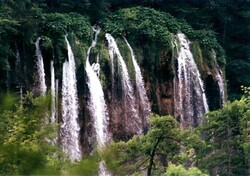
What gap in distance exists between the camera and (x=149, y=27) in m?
15.4

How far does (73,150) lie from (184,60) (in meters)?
5.17

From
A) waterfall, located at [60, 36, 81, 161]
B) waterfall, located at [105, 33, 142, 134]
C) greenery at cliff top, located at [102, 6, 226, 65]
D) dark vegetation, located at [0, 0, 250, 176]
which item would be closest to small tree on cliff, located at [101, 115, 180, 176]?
dark vegetation, located at [0, 0, 250, 176]

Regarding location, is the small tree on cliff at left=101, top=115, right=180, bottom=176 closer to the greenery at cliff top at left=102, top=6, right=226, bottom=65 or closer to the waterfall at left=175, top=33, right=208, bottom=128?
the waterfall at left=175, top=33, right=208, bottom=128

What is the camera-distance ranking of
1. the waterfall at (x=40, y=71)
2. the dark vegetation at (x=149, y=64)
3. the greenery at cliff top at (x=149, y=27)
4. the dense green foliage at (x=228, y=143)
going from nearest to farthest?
1. the dark vegetation at (x=149, y=64)
2. the dense green foliage at (x=228, y=143)
3. the waterfall at (x=40, y=71)
4. the greenery at cliff top at (x=149, y=27)

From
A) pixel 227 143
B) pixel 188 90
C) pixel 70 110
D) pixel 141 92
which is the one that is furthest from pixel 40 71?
pixel 227 143

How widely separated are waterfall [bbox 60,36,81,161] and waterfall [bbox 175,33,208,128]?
3.67 meters

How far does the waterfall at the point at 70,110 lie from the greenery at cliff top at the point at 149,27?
2.28m

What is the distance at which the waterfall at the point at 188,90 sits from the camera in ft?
49.8

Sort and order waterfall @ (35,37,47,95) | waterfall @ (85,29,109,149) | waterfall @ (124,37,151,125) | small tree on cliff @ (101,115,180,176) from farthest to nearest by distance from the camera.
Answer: waterfall @ (124,37,151,125), waterfall @ (85,29,109,149), waterfall @ (35,37,47,95), small tree on cliff @ (101,115,180,176)

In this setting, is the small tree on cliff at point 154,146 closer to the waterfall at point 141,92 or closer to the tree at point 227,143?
the tree at point 227,143

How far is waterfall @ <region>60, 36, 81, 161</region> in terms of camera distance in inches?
490

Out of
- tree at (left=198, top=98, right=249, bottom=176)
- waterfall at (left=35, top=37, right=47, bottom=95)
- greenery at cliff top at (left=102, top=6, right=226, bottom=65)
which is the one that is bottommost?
tree at (left=198, top=98, right=249, bottom=176)

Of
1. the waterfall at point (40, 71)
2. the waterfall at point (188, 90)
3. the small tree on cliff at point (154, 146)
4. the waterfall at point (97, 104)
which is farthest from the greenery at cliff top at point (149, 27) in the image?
the small tree on cliff at point (154, 146)

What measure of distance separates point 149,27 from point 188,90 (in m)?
2.36
